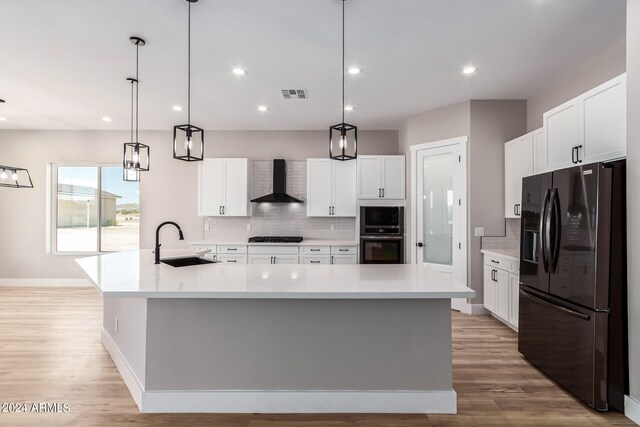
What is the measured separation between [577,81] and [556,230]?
202 centimetres

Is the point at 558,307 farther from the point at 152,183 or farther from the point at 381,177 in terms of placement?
the point at 152,183

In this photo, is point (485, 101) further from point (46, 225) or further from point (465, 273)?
point (46, 225)

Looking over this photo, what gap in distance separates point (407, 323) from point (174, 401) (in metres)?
1.67

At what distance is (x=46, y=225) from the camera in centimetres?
604

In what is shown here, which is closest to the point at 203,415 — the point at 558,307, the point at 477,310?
the point at 558,307

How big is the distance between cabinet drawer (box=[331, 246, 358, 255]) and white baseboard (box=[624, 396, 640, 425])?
3523 millimetres

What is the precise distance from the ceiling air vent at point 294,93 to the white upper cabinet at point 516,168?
2.69m

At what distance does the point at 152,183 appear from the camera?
19.7ft

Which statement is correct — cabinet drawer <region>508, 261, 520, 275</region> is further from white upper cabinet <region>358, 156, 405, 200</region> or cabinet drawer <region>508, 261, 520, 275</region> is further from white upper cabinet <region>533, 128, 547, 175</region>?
white upper cabinet <region>358, 156, 405, 200</region>

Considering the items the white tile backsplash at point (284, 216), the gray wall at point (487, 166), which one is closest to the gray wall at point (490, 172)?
the gray wall at point (487, 166)

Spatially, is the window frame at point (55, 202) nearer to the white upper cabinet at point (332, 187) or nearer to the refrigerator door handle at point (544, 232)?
the white upper cabinet at point (332, 187)

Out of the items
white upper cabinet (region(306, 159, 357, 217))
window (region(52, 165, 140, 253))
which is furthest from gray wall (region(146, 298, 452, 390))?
window (region(52, 165, 140, 253))

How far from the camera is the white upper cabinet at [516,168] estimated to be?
12.3 feet

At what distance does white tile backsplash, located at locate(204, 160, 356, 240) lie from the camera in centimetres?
596
